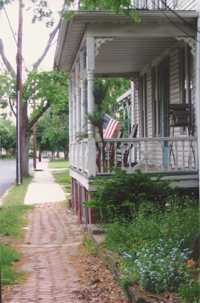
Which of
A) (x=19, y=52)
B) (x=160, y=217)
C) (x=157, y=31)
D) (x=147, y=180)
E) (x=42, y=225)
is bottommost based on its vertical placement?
(x=42, y=225)

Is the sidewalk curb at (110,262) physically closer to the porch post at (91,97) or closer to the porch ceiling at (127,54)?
the porch post at (91,97)

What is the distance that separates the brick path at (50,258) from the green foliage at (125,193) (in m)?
1.06

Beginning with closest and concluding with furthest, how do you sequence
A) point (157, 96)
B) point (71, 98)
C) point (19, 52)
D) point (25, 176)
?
point (157, 96) < point (71, 98) < point (19, 52) < point (25, 176)

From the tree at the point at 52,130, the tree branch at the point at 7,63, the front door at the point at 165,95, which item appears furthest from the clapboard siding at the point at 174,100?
the tree at the point at 52,130

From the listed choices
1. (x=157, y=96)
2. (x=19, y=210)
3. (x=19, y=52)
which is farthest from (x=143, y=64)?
(x=19, y=52)

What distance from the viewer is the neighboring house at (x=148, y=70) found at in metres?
9.23

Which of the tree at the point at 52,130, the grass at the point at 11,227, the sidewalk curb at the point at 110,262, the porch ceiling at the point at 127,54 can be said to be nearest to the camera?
the sidewalk curb at the point at 110,262

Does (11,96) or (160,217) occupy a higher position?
(11,96)

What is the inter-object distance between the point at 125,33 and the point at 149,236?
15.8ft

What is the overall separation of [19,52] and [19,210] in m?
11.5

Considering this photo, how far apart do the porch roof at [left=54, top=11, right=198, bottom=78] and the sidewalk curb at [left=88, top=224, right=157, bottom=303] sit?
12.7 ft

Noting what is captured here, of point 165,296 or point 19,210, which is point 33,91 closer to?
point 19,210

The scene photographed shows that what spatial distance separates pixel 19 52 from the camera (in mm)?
23078

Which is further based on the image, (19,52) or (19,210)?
(19,52)
